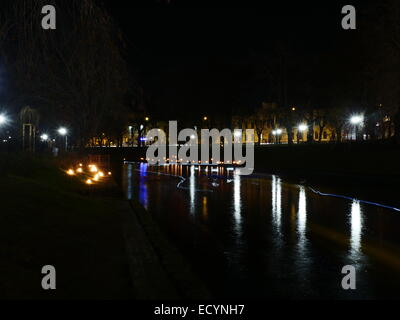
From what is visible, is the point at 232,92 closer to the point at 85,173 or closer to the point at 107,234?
the point at 85,173

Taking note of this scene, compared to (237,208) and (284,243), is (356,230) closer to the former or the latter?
(284,243)

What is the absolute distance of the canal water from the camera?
23.2 ft

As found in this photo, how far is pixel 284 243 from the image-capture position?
1009 centimetres

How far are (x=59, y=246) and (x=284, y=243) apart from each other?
4.55m

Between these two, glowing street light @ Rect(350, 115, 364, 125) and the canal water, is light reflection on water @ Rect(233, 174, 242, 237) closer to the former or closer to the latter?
the canal water

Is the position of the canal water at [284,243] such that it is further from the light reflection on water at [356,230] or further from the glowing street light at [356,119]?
the glowing street light at [356,119]

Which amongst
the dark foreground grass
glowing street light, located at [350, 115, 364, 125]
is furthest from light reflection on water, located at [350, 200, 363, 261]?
glowing street light, located at [350, 115, 364, 125]

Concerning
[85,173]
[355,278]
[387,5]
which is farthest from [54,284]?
[387,5]

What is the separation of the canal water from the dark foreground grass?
1.37m

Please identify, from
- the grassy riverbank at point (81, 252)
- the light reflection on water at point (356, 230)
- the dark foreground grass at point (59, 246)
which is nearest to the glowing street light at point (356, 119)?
the light reflection on water at point (356, 230)

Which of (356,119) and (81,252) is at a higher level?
(356,119)

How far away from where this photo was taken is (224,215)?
14.0 m

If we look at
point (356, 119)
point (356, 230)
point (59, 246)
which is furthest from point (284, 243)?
point (356, 119)
